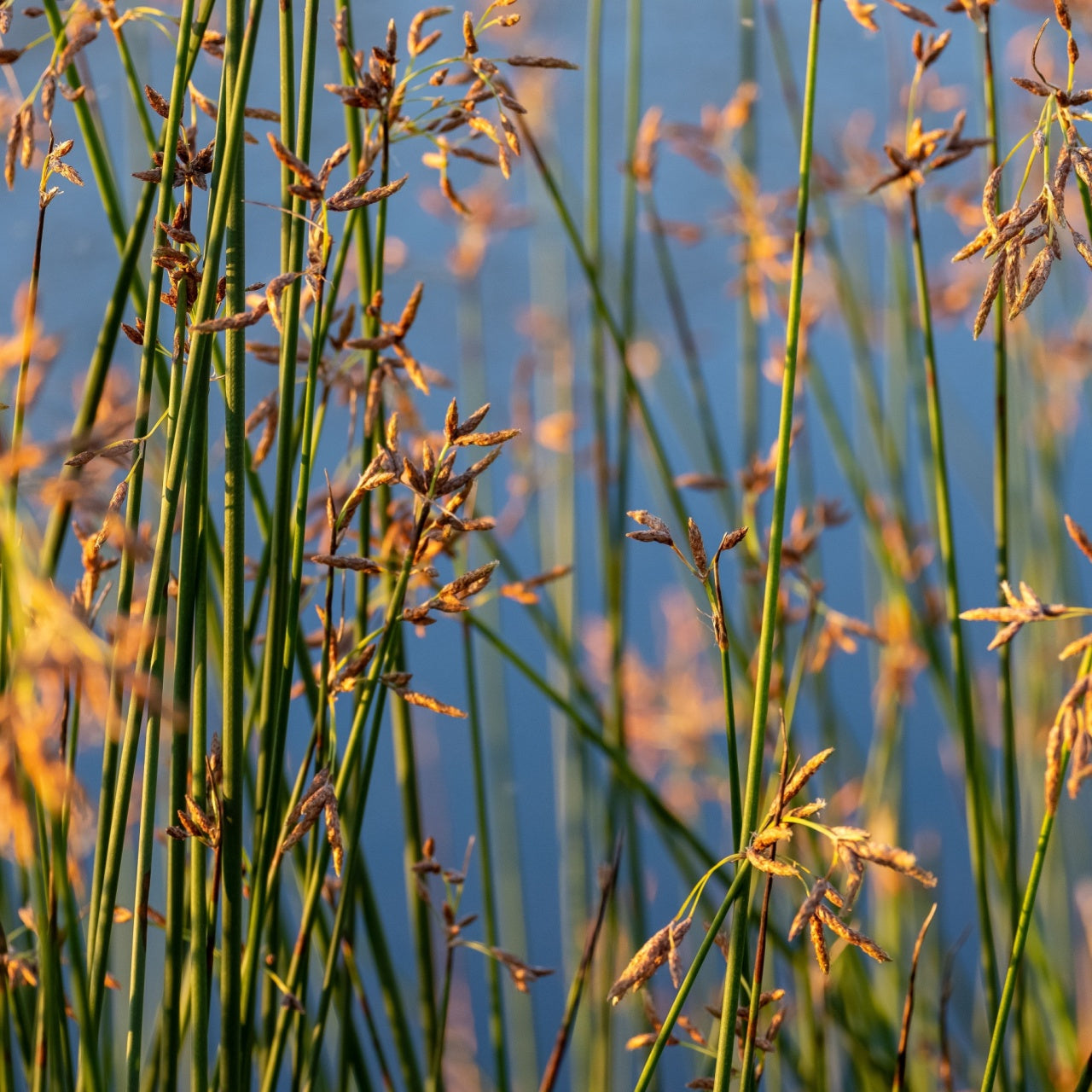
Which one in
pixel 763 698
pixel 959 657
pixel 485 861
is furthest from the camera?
pixel 485 861

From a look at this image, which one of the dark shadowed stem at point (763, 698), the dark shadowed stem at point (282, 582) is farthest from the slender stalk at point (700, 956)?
the dark shadowed stem at point (282, 582)

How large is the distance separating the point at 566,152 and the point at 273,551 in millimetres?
2439

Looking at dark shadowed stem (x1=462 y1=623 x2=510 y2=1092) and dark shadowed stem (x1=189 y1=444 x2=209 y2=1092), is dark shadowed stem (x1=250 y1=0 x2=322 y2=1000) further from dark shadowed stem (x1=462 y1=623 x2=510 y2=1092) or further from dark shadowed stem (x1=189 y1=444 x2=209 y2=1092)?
dark shadowed stem (x1=462 y1=623 x2=510 y2=1092)

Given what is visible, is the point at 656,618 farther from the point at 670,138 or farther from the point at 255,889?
the point at 255,889

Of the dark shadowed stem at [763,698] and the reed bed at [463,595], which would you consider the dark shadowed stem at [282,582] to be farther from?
the dark shadowed stem at [763,698]

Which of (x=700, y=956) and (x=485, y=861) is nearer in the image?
(x=700, y=956)

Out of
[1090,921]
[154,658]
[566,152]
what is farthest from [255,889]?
[566,152]

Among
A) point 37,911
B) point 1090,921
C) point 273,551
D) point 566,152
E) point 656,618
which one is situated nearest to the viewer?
point 37,911

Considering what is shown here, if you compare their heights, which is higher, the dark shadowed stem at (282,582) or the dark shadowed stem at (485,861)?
the dark shadowed stem at (282,582)

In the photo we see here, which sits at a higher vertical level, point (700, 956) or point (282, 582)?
point (282, 582)

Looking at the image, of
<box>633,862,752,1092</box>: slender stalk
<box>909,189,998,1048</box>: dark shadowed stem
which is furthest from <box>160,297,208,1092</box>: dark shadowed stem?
<box>909,189,998,1048</box>: dark shadowed stem

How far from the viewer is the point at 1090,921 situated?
1.07 metres

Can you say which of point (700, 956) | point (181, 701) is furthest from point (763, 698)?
point (181, 701)

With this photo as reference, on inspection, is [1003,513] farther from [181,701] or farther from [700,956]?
[181,701]
